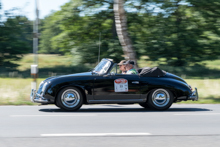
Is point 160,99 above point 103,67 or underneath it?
underneath

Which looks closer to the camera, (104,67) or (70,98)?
(70,98)

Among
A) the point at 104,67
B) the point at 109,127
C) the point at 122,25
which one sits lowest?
the point at 109,127

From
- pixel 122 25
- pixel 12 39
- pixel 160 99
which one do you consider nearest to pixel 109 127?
pixel 160 99

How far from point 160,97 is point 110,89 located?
4.50ft

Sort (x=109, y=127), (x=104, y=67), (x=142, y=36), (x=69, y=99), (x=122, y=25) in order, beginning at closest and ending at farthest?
1. (x=109, y=127)
2. (x=69, y=99)
3. (x=104, y=67)
4. (x=122, y=25)
5. (x=142, y=36)

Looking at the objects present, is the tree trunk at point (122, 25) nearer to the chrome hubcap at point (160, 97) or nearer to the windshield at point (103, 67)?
the windshield at point (103, 67)

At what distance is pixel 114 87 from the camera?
9.20 m

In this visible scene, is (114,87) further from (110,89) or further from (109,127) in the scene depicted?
(109,127)

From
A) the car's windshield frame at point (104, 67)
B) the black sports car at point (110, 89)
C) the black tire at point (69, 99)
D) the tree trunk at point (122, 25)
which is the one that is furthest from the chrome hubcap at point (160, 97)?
the tree trunk at point (122, 25)

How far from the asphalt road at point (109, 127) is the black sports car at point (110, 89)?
0.31 metres

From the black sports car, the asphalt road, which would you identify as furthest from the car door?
the asphalt road

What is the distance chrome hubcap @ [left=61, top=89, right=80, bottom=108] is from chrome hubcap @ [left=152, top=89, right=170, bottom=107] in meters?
2.02

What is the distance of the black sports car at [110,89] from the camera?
907 cm

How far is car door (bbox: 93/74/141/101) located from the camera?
361 inches
